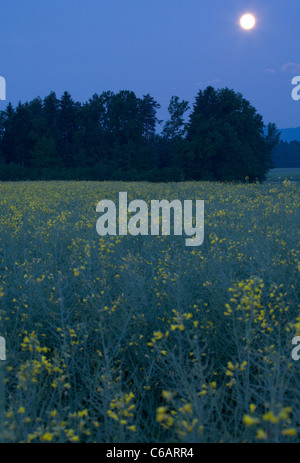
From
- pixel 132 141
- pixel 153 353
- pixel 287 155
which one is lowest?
pixel 153 353

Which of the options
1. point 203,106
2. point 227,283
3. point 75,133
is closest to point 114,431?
point 227,283

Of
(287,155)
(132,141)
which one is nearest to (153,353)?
(132,141)

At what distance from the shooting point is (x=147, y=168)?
40.1 m

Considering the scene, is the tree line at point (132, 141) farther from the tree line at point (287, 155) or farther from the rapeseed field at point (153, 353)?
the tree line at point (287, 155)

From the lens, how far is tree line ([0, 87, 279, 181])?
33344 millimetres

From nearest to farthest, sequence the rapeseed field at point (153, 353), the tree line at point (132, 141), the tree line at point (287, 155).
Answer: the rapeseed field at point (153, 353) → the tree line at point (132, 141) → the tree line at point (287, 155)

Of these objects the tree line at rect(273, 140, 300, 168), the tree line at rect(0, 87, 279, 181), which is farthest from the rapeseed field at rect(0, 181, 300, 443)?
the tree line at rect(273, 140, 300, 168)

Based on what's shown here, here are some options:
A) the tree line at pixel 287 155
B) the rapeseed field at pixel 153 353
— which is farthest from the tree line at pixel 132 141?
the tree line at pixel 287 155

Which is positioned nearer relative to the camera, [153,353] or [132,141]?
[153,353]

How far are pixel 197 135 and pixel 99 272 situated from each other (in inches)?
1226

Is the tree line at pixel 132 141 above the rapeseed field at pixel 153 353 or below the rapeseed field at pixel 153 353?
above

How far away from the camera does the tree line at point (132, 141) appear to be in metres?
33.3

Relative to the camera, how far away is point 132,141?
138 feet

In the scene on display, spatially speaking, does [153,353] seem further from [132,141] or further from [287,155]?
[287,155]
